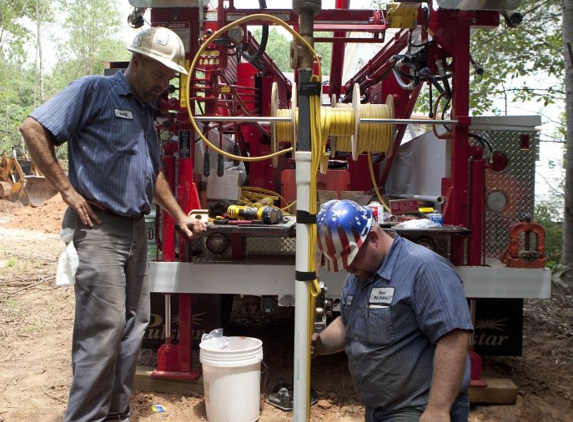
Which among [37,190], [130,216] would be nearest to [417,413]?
[130,216]

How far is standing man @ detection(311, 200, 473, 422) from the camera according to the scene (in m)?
2.15

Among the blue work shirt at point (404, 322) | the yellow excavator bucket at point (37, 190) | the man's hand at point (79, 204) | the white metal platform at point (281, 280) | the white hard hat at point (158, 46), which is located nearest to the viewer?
the blue work shirt at point (404, 322)

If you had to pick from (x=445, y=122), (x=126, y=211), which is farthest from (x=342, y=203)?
(x=445, y=122)

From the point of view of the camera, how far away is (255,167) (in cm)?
556

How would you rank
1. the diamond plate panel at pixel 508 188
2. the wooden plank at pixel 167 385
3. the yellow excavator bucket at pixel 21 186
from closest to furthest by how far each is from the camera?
the wooden plank at pixel 167 385 < the diamond plate panel at pixel 508 188 < the yellow excavator bucket at pixel 21 186

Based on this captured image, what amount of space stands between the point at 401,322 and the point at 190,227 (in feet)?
5.65

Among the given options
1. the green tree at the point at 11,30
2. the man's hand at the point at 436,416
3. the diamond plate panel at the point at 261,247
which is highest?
the green tree at the point at 11,30

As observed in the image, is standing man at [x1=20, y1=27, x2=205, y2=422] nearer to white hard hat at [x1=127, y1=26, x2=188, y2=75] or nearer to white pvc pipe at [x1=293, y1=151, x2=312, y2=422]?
white hard hat at [x1=127, y1=26, x2=188, y2=75]

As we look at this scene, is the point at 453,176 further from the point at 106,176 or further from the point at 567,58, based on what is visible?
the point at 567,58

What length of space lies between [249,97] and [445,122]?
8.08 ft

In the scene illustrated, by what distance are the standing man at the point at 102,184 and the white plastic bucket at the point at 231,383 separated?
0.61 meters

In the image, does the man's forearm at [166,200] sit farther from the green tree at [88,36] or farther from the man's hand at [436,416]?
the green tree at [88,36]

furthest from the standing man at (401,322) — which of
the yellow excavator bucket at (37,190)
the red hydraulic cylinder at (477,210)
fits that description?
the yellow excavator bucket at (37,190)

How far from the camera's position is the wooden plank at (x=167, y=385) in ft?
13.6
